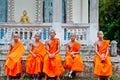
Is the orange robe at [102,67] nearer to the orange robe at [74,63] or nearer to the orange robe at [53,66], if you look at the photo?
the orange robe at [74,63]

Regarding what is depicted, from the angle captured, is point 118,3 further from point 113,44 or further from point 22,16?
A: point 113,44

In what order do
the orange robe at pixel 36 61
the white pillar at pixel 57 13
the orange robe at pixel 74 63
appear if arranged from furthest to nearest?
the white pillar at pixel 57 13 → the orange robe at pixel 74 63 → the orange robe at pixel 36 61

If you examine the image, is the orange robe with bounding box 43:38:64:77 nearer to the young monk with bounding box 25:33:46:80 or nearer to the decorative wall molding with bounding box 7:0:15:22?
the young monk with bounding box 25:33:46:80

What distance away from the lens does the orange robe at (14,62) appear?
45.9 ft

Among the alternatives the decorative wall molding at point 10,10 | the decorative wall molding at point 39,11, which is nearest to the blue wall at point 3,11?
the decorative wall molding at point 10,10

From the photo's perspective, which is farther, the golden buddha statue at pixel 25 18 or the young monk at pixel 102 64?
the golden buddha statue at pixel 25 18

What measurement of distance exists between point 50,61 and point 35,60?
1.78 feet

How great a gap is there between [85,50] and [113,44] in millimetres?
1243

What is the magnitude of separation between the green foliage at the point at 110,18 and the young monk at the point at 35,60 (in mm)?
15995

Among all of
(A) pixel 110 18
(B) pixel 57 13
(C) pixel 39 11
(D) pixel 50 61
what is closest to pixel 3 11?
(C) pixel 39 11

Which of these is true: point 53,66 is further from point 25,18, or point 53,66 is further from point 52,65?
point 25,18

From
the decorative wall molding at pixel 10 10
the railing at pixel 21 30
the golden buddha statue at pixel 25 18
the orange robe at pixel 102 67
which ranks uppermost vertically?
the decorative wall molding at pixel 10 10

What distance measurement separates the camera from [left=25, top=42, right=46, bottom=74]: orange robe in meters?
14.1

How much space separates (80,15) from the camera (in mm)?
22422
